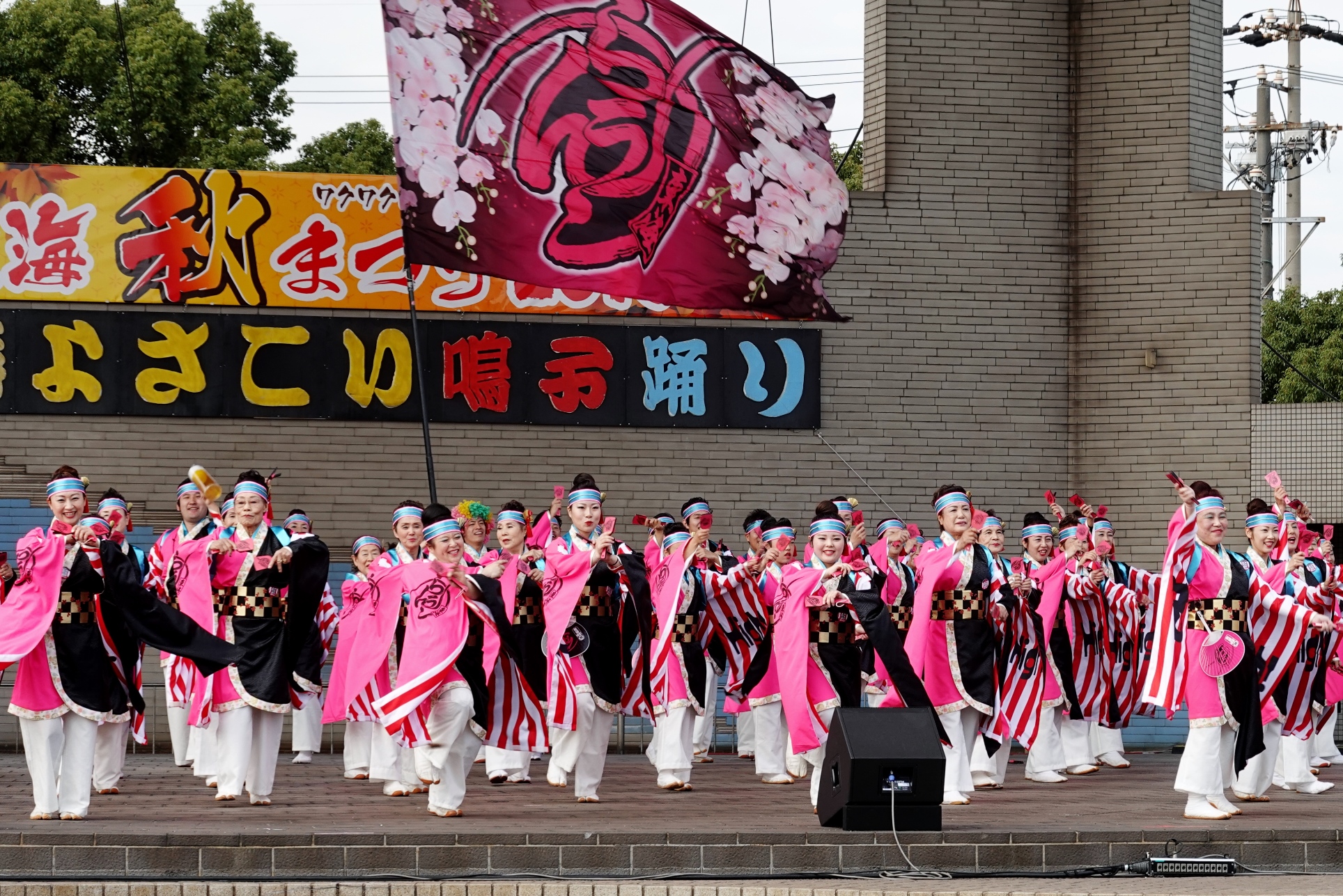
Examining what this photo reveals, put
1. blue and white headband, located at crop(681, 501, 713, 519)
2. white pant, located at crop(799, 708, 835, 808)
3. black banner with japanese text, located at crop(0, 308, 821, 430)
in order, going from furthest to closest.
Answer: black banner with japanese text, located at crop(0, 308, 821, 430)
blue and white headband, located at crop(681, 501, 713, 519)
white pant, located at crop(799, 708, 835, 808)

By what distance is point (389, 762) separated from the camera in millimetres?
12453

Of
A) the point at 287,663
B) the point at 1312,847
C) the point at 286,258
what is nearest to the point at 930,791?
the point at 1312,847

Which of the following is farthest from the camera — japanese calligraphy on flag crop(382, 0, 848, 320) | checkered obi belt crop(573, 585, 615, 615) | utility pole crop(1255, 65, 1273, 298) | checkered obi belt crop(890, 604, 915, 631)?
utility pole crop(1255, 65, 1273, 298)

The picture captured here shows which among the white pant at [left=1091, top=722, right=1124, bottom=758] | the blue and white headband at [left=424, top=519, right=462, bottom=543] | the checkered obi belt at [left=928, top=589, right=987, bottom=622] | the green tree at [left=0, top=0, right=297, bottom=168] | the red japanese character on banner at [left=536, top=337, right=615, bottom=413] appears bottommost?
the white pant at [left=1091, top=722, right=1124, bottom=758]

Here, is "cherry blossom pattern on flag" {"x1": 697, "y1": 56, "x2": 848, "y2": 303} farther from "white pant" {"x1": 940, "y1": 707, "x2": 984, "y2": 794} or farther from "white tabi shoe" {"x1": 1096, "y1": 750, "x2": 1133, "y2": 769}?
"white pant" {"x1": 940, "y1": 707, "x2": 984, "y2": 794}

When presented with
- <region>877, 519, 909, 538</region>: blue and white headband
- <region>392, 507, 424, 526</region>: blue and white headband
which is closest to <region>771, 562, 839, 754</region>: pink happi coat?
<region>392, 507, 424, 526</region>: blue and white headband

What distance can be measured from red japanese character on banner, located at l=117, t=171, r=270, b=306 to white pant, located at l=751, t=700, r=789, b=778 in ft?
22.8

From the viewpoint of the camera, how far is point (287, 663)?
1129 centimetres

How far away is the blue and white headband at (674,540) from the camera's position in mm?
12750

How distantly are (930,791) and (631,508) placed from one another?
8895 millimetres

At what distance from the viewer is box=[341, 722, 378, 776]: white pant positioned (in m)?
13.4

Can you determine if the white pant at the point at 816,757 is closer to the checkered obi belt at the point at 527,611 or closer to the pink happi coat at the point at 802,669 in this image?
the pink happi coat at the point at 802,669

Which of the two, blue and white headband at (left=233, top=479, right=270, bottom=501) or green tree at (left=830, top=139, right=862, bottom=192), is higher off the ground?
green tree at (left=830, top=139, right=862, bottom=192)

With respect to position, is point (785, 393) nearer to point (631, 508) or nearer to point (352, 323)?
point (631, 508)
